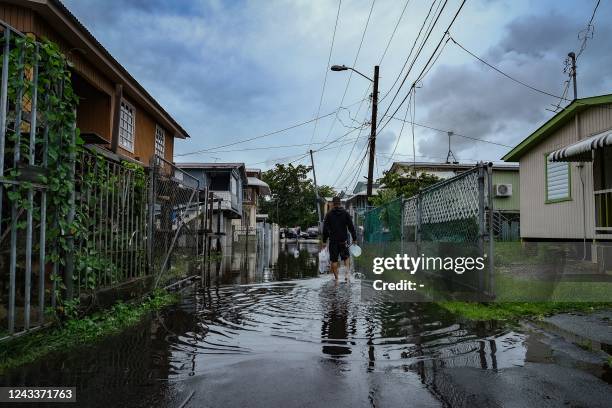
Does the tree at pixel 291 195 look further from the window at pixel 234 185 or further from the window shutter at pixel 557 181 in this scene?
the window shutter at pixel 557 181

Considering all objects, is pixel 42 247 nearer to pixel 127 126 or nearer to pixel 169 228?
pixel 169 228

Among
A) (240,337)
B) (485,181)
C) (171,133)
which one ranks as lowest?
(240,337)

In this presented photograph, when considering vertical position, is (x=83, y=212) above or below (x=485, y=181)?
below

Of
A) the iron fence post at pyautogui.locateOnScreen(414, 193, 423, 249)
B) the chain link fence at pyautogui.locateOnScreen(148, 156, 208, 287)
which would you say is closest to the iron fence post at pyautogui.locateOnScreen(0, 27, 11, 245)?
the chain link fence at pyautogui.locateOnScreen(148, 156, 208, 287)

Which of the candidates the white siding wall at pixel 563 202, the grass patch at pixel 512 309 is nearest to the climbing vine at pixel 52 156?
the grass patch at pixel 512 309

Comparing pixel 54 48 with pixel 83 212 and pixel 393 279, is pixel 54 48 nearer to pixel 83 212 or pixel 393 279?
pixel 83 212

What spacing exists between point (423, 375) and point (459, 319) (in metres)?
2.46

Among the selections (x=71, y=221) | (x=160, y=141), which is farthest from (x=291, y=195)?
(x=71, y=221)

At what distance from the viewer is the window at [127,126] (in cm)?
1559

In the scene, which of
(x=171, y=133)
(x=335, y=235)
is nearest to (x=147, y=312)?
(x=335, y=235)

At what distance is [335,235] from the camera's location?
10.2 meters

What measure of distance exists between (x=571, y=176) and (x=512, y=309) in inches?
329

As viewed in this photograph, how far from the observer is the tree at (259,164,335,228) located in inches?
2250

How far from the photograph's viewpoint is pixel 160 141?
20.0 meters
